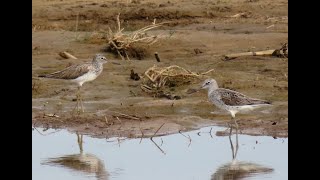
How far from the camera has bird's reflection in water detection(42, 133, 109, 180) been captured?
820 cm

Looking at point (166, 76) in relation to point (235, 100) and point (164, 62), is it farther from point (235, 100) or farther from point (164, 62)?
point (235, 100)

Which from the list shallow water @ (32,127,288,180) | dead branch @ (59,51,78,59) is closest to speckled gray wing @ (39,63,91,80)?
shallow water @ (32,127,288,180)

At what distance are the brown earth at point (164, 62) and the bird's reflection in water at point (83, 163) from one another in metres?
1.27

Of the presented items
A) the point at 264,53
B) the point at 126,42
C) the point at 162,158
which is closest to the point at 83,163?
the point at 162,158

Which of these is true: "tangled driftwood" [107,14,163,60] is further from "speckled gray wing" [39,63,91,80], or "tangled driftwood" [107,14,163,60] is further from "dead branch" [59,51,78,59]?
"speckled gray wing" [39,63,91,80]

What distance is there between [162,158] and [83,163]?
76 cm

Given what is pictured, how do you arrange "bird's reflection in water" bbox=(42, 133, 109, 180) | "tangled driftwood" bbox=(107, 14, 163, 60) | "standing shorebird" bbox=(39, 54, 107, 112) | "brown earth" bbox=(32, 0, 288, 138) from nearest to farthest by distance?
"bird's reflection in water" bbox=(42, 133, 109, 180)
"brown earth" bbox=(32, 0, 288, 138)
"standing shorebird" bbox=(39, 54, 107, 112)
"tangled driftwood" bbox=(107, 14, 163, 60)

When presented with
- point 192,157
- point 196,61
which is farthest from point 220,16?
point 192,157

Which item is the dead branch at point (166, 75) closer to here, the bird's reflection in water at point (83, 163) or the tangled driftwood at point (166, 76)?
the tangled driftwood at point (166, 76)

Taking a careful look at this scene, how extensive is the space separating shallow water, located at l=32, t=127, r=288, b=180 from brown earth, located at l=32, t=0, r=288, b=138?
0.44 m

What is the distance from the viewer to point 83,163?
8.62 metres

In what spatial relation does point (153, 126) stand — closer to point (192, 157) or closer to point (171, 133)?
point (171, 133)

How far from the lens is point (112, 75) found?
13.0 m
